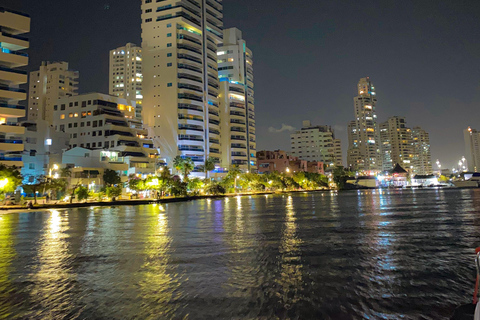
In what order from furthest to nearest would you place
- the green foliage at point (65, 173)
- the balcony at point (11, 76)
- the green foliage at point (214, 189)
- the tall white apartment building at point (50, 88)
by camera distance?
the tall white apartment building at point (50, 88) → the green foliage at point (214, 189) → the green foliage at point (65, 173) → the balcony at point (11, 76)

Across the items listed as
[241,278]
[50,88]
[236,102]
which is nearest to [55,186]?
[241,278]

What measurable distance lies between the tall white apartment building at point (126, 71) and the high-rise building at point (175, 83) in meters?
73.4

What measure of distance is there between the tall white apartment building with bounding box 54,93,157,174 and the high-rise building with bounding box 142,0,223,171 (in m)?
12.2

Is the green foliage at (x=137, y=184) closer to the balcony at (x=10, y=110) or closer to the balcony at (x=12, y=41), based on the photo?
the balcony at (x=10, y=110)

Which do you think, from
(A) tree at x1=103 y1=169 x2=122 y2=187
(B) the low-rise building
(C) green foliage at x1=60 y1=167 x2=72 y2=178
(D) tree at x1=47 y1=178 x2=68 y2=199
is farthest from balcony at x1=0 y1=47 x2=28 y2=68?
(A) tree at x1=103 y1=169 x2=122 y2=187

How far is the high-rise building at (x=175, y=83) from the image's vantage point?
114m

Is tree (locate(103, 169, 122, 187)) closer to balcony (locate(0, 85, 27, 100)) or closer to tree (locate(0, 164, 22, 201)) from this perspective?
balcony (locate(0, 85, 27, 100))

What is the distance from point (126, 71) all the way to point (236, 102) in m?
89.3

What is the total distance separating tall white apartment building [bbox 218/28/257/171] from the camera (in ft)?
439

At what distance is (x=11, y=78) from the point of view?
63125mm

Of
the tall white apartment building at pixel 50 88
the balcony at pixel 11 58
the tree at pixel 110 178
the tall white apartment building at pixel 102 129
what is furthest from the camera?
the tall white apartment building at pixel 50 88

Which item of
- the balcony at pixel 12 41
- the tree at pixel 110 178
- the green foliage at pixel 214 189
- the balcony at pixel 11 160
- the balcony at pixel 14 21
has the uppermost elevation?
the balcony at pixel 14 21

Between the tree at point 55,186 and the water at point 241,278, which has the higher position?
the tree at point 55,186

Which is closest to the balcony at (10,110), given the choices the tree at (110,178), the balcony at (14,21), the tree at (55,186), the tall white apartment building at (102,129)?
the tree at (55,186)
